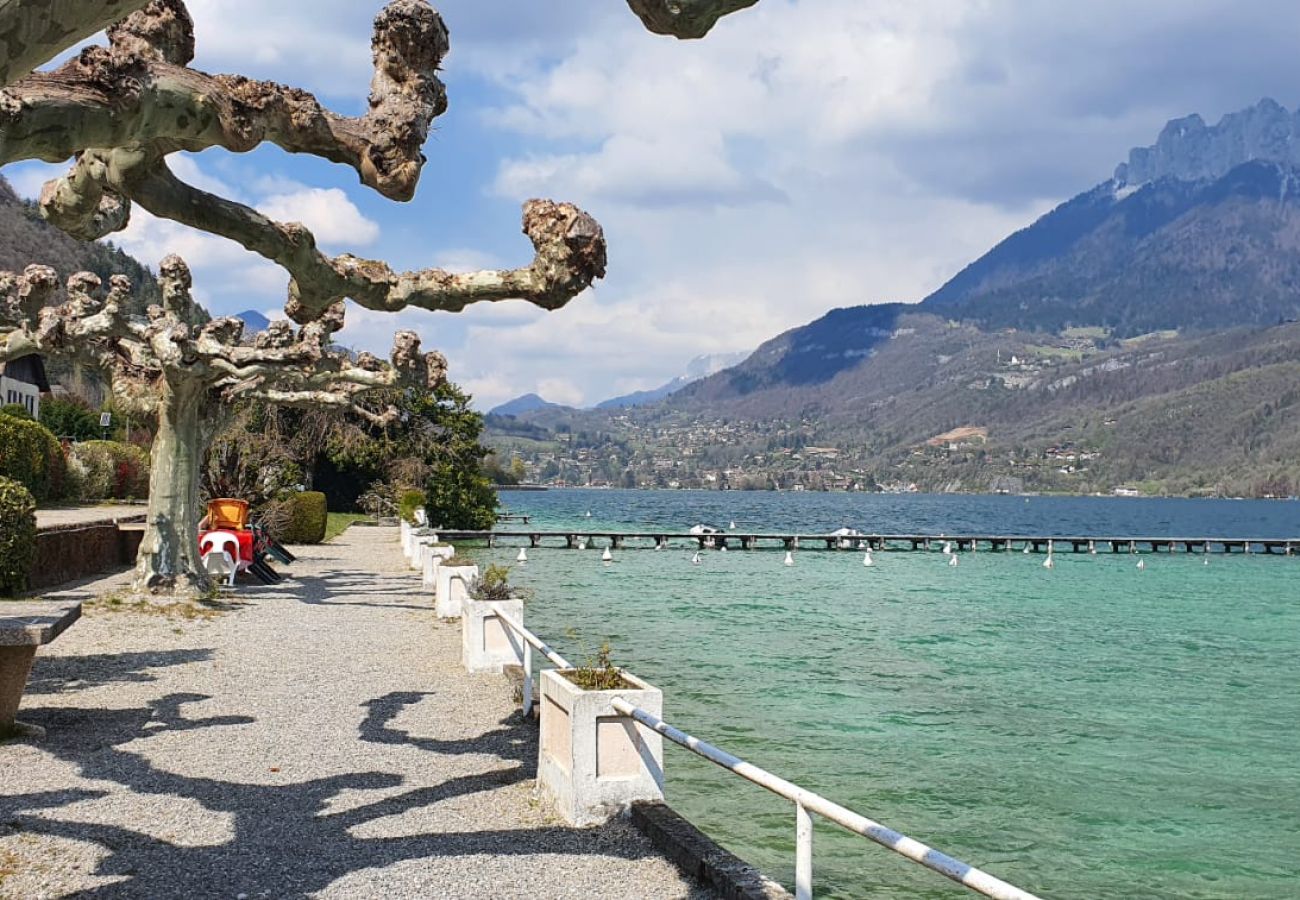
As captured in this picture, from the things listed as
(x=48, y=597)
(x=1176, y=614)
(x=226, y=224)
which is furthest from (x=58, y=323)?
(x=1176, y=614)

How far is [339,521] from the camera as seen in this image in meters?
48.2

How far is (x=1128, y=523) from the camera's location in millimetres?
119625

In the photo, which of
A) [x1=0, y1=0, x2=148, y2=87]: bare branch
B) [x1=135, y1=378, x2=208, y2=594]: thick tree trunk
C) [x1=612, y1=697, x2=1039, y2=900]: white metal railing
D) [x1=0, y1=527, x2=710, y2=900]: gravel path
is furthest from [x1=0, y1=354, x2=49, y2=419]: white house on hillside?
[x1=0, y1=0, x2=148, y2=87]: bare branch

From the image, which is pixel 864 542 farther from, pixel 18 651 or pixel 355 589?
pixel 18 651

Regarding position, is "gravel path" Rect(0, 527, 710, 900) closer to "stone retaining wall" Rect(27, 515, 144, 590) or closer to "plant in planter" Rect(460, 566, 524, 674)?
"plant in planter" Rect(460, 566, 524, 674)

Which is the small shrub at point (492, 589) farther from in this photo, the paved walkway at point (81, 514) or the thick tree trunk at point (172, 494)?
the paved walkway at point (81, 514)

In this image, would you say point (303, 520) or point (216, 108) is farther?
point (303, 520)

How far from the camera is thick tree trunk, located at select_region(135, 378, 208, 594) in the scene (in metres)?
17.7

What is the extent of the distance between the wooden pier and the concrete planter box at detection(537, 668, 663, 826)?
43077mm

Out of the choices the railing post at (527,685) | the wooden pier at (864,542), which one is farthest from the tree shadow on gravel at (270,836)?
the wooden pier at (864,542)

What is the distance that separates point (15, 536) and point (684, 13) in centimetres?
1564

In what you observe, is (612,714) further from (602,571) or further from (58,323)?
(602,571)

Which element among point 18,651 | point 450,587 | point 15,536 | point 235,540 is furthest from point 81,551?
point 18,651

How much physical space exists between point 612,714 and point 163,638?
9531 millimetres
